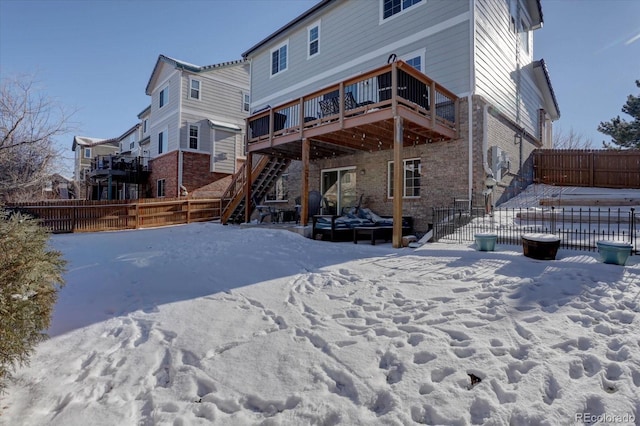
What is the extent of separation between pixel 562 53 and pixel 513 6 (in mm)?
8036

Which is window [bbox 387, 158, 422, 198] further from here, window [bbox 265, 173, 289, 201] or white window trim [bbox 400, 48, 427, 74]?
window [bbox 265, 173, 289, 201]

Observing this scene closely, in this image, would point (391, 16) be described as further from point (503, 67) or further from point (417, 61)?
point (503, 67)

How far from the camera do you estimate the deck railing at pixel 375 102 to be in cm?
765

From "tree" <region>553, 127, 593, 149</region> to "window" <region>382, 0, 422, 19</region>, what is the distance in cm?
2931

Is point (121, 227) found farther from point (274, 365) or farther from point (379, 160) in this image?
point (274, 365)

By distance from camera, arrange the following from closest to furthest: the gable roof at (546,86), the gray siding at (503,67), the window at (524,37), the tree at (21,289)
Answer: the tree at (21,289)
the gray siding at (503,67)
the window at (524,37)
the gable roof at (546,86)

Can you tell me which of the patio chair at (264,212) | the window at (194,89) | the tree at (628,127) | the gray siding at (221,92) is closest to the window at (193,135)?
the gray siding at (221,92)

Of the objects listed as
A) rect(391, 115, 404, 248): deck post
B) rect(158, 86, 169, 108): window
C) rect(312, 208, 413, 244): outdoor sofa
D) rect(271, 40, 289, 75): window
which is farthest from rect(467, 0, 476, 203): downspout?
rect(158, 86, 169, 108): window

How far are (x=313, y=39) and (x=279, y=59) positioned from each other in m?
2.41

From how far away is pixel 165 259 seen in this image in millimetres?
6672

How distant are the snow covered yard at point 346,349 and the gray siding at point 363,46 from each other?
733cm

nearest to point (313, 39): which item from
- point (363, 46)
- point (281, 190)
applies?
point (363, 46)

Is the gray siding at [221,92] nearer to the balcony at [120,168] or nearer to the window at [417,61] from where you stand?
the balcony at [120,168]

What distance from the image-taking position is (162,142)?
20.8 m
